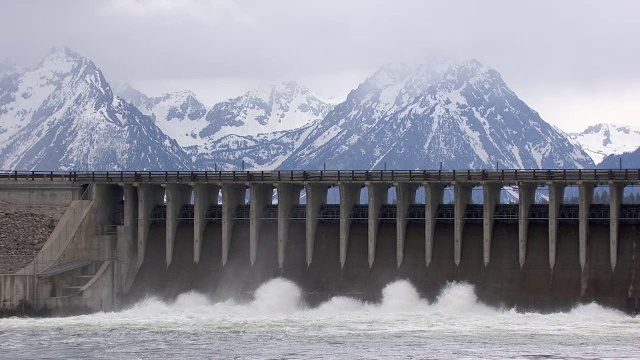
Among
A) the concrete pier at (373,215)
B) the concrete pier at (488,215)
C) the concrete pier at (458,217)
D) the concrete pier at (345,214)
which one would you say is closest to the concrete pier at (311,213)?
the concrete pier at (345,214)

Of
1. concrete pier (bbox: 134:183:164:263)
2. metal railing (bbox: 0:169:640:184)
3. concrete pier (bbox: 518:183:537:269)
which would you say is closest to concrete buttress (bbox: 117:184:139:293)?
concrete pier (bbox: 134:183:164:263)

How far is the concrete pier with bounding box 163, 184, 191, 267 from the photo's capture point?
117562mm

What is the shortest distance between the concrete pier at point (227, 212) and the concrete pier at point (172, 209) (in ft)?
13.5

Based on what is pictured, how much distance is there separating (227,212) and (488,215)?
66.8 ft

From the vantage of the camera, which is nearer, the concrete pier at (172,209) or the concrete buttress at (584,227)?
the concrete buttress at (584,227)

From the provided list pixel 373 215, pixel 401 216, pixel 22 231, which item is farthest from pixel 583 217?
pixel 22 231

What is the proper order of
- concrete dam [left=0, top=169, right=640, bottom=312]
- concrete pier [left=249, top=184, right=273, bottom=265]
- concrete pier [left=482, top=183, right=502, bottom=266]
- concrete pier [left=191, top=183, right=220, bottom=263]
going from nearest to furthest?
1. concrete dam [left=0, top=169, right=640, bottom=312]
2. concrete pier [left=482, top=183, right=502, bottom=266]
3. concrete pier [left=249, top=184, right=273, bottom=265]
4. concrete pier [left=191, top=183, right=220, bottom=263]

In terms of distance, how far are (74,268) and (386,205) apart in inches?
934

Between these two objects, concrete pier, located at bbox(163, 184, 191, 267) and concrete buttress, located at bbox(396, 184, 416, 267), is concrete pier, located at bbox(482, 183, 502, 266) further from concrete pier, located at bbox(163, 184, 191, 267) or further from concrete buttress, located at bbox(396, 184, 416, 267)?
concrete pier, located at bbox(163, 184, 191, 267)

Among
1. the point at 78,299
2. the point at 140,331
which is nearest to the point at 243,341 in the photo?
the point at 140,331

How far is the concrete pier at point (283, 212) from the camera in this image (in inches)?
4532

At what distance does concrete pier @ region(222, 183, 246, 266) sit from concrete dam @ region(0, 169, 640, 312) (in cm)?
14

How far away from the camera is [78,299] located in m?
108

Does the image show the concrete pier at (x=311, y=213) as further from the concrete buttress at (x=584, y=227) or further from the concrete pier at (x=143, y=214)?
the concrete buttress at (x=584, y=227)
